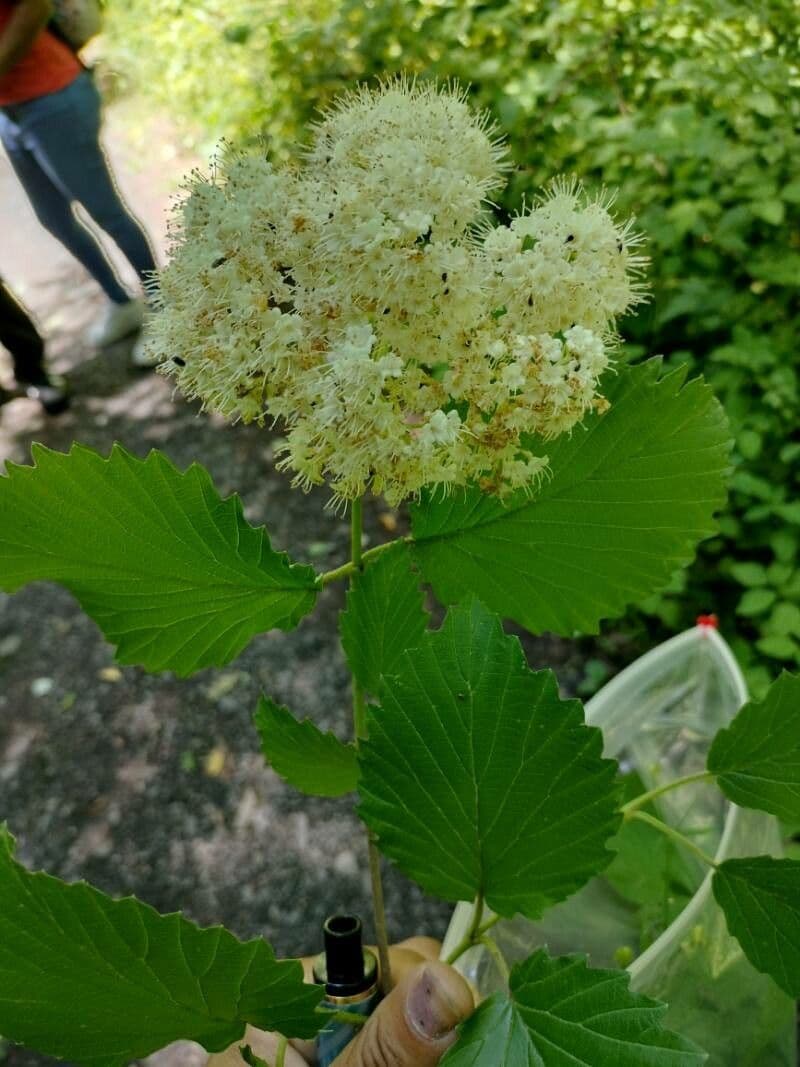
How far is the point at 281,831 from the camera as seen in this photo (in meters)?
1.85

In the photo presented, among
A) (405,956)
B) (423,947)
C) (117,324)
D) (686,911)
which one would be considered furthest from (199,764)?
(117,324)

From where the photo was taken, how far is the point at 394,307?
0.42 m

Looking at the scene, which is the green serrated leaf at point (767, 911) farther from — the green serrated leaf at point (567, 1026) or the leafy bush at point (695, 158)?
the leafy bush at point (695, 158)

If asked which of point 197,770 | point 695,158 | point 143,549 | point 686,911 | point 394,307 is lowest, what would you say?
point 197,770

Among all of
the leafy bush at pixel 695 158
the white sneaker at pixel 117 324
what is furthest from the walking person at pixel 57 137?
the leafy bush at pixel 695 158

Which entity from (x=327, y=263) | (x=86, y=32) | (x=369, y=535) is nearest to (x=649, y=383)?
(x=327, y=263)

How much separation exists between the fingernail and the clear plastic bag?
0.73 feet

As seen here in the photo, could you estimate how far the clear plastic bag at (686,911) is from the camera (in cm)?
74

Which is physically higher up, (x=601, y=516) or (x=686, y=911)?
(x=601, y=516)

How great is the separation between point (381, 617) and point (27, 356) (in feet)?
8.49

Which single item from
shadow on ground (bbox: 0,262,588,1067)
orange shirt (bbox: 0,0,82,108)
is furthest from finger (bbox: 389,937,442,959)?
orange shirt (bbox: 0,0,82,108)

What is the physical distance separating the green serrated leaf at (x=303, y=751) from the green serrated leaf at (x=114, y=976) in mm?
167

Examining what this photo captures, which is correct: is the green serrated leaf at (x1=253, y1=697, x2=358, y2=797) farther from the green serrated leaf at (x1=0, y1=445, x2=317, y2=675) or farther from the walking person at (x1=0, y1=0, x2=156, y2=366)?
the walking person at (x1=0, y1=0, x2=156, y2=366)

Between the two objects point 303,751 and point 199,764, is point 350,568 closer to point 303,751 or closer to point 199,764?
point 303,751
